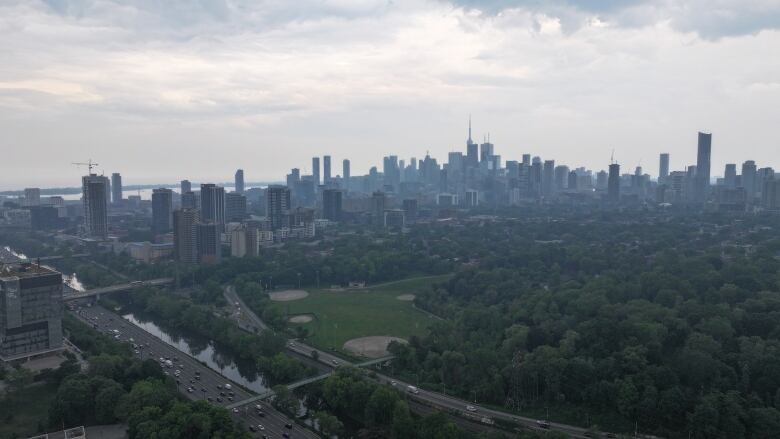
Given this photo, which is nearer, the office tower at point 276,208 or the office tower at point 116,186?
the office tower at point 276,208

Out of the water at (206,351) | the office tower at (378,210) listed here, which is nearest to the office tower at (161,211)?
the office tower at (378,210)

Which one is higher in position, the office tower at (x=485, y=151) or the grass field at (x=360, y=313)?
the office tower at (x=485, y=151)

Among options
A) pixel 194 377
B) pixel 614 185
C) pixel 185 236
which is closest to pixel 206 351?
pixel 194 377

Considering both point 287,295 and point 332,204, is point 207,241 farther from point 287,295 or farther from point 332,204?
point 332,204

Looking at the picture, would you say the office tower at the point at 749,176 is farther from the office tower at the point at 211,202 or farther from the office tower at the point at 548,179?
the office tower at the point at 211,202

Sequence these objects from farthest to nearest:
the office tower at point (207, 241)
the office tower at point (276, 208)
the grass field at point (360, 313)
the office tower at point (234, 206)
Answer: the office tower at point (234, 206), the office tower at point (276, 208), the office tower at point (207, 241), the grass field at point (360, 313)

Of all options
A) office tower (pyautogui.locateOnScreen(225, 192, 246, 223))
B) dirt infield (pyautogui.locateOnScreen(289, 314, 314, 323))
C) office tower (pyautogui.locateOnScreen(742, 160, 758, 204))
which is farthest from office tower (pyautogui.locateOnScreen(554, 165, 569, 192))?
dirt infield (pyautogui.locateOnScreen(289, 314, 314, 323))

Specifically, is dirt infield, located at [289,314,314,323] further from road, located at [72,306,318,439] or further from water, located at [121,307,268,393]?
road, located at [72,306,318,439]
